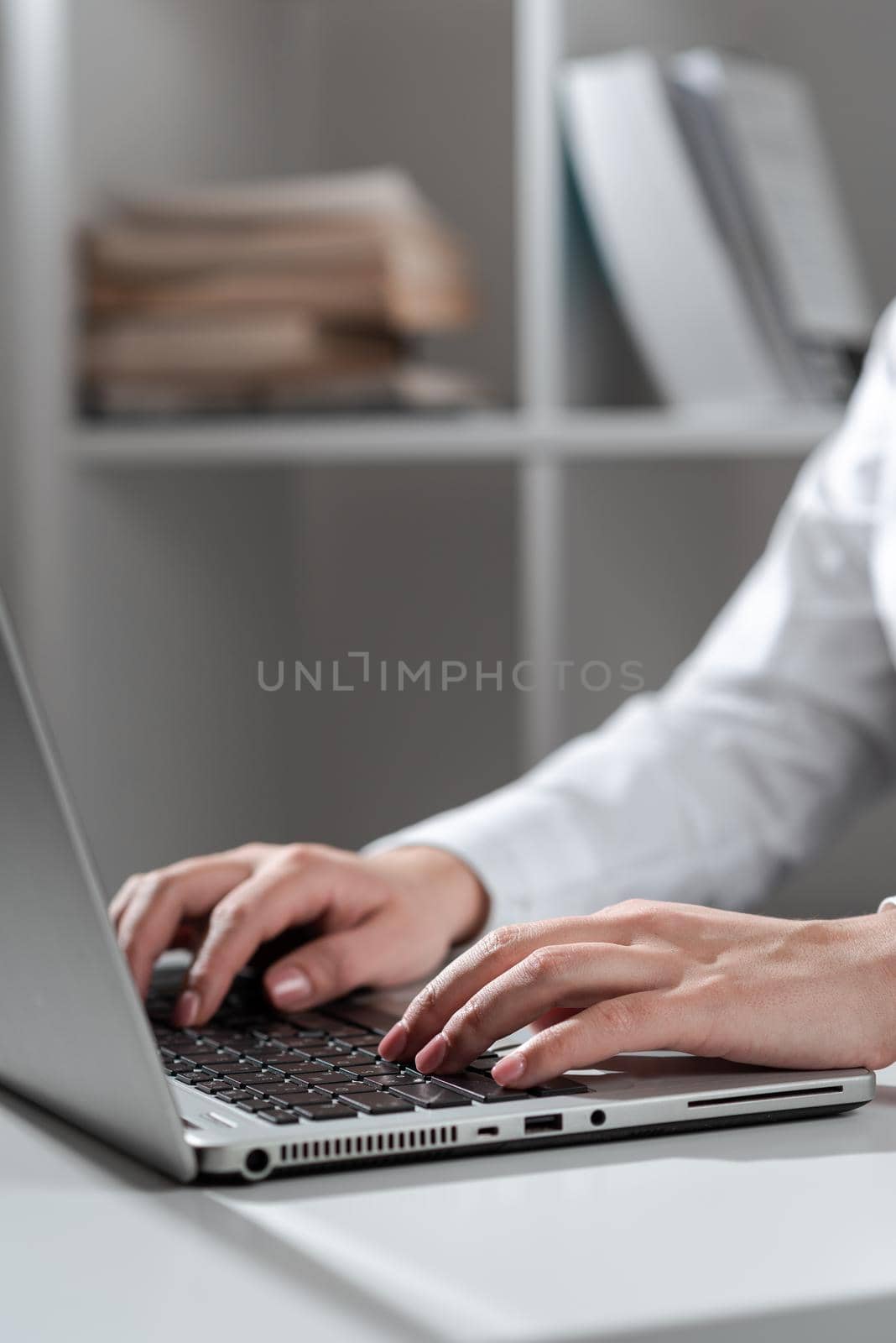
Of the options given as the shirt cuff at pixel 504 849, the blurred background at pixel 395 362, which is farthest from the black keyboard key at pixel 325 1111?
the blurred background at pixel 395 362

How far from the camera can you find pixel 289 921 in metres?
0.74

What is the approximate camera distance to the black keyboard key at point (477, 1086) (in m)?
0.52

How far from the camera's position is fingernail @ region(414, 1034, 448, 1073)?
1.80 feet

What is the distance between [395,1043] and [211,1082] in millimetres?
60

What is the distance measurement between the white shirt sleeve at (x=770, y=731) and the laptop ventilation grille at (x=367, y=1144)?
49cm

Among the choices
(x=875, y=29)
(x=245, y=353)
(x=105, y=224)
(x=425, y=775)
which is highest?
(x=875, y=29)

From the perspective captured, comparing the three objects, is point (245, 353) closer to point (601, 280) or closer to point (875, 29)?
point (601, 280)

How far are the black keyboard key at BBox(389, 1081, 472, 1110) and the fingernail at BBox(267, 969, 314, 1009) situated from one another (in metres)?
0.15

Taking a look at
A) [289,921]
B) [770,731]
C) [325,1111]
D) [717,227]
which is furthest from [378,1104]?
[717,227]

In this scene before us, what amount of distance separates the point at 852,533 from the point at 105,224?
87 cm

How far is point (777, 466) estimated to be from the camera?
1558 mm

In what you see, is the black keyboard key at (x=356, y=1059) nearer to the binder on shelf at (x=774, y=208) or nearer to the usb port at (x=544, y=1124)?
the usb port at (x=544, y=1124)

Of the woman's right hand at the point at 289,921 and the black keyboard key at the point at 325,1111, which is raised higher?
the black keyboard key at the point at 325,1111

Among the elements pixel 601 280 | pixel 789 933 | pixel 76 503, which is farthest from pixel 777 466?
pixel 789 933
